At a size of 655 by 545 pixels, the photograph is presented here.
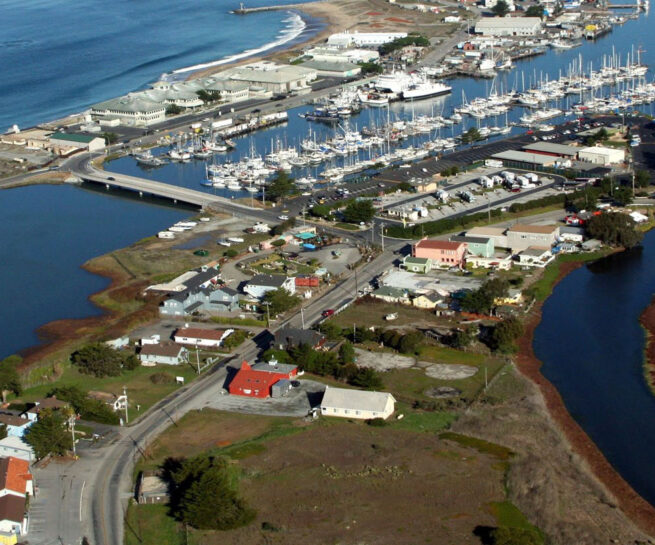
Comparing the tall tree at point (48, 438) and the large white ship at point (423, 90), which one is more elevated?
the large white ship at point (423, 90)

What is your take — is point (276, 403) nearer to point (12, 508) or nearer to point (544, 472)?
point (544, 472)

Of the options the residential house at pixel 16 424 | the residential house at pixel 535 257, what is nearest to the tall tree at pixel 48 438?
the residential house at pixel 16 424

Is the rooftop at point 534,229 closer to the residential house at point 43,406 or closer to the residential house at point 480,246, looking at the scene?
the residential house at point 480,246

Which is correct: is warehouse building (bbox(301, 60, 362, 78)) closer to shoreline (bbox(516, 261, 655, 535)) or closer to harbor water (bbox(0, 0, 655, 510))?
harbor water (bbox(0, 0, 655, 510))

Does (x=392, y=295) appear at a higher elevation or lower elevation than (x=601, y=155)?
lower

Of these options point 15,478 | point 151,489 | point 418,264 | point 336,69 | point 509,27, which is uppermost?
point 509,27

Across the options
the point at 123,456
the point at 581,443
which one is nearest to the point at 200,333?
the point at 123,456
